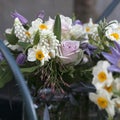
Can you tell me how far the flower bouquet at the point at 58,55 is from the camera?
1.15 m

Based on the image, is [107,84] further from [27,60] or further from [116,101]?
[27,60]

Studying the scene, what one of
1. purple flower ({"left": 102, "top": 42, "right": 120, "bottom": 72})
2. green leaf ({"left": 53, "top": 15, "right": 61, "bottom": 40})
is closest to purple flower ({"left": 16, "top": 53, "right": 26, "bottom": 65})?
green leaf ({"left": 53, "top": 15, "right": 61, "bottom": 40})

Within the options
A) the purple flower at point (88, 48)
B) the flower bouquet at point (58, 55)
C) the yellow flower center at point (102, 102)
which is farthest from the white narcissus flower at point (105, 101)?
the purple flower at point (88, 48)

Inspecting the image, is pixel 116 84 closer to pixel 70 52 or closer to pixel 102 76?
pixel 102 76

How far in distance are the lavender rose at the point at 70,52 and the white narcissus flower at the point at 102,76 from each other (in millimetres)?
152

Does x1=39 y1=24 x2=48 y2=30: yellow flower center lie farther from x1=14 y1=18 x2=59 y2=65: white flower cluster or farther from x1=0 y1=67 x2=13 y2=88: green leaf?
x1=0 y1=67 x2=13 y2=88: green leaf

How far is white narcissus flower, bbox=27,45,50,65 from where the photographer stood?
3.72ft

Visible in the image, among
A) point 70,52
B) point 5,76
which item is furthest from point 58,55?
point 5,76

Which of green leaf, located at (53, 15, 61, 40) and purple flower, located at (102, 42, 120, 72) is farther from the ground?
green leaf, located at (53, 15, 61, 40)

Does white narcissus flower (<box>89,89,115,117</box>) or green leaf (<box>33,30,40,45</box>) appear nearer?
white narcissus flower (<box>89,89,115,117</box>)

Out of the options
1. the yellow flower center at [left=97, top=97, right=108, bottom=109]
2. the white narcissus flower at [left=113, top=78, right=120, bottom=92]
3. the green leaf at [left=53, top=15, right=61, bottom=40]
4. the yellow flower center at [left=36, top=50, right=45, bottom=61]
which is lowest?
the yellow flower center at [left=97, top=97, right=108, bottom=109]

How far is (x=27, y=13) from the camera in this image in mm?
6516

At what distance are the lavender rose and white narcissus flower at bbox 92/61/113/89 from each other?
152 millimetres

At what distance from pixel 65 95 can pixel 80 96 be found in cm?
5
